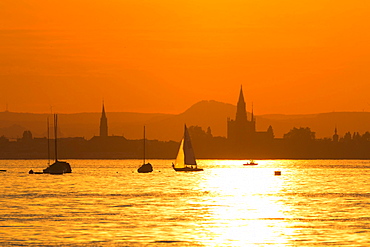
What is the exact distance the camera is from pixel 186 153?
17475cm

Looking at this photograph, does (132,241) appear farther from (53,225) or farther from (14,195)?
(14,195)

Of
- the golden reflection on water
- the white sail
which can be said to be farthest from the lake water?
the white sail

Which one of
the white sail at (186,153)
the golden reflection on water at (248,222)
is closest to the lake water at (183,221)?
the golden reflection on water at (248,222)

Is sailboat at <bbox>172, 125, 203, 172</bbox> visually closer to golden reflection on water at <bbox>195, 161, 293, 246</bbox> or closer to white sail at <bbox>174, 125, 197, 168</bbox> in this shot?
white sail at <bbox>174, 125, 197, 168</bbox>

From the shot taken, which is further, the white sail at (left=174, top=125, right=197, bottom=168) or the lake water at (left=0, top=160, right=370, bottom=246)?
the white sail at (left=174, top=125, right=197, bottom=168)

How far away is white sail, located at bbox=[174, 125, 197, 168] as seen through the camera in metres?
169

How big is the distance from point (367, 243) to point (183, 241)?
10694mm

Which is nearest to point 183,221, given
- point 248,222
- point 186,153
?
point 248,222

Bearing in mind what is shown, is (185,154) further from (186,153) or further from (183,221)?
(183,221)

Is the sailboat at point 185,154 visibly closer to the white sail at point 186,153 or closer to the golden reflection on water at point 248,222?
the white sail at point 186,153

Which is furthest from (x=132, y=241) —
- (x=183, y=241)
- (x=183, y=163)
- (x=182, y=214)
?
(x=183, y=163)

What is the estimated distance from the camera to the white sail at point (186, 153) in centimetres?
16904

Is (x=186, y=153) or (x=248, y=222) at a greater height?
(x=186, y=153)

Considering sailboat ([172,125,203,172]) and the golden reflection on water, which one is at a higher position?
sailboat ([172,125,203,172])
